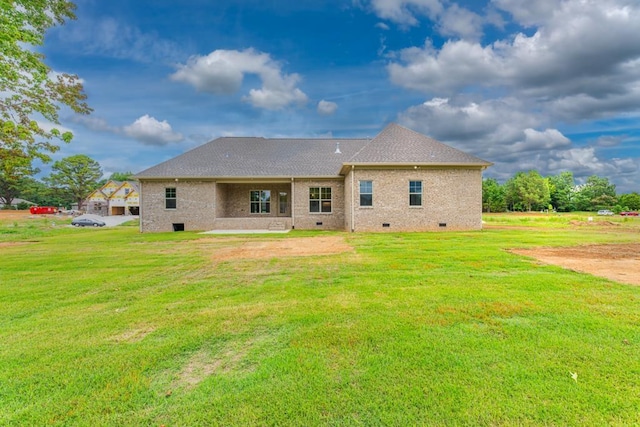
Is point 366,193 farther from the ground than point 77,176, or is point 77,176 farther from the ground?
point 77,176

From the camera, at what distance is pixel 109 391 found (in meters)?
2.51

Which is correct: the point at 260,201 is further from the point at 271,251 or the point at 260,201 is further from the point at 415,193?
the point at 271,251

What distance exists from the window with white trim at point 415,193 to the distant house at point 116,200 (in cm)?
4872

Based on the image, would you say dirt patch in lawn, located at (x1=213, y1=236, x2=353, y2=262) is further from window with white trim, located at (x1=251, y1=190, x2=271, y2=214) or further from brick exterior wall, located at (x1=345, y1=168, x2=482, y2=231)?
window with white trim, located at (x1=251, y1=190, x2=271, y2=214)

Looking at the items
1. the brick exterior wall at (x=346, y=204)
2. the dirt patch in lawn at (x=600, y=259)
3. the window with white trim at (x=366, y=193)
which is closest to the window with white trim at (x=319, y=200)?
the brick exterior wall at (x=346, y=204)

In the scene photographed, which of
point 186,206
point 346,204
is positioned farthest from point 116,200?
point 346,204

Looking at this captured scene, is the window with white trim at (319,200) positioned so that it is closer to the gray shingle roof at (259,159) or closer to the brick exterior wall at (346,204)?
the brick exterior wall at (346,204)

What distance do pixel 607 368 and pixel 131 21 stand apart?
18838 millimetres

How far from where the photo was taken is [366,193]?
54.0 ft

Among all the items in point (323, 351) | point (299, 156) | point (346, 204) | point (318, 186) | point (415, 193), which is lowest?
point (323, 351)

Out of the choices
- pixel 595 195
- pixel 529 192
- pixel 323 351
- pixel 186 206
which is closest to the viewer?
pixel 323 351

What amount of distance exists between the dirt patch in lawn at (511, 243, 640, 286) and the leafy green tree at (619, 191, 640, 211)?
8366cm

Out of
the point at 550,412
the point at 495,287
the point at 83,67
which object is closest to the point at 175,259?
the point at 495,287

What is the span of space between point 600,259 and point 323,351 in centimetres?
903
